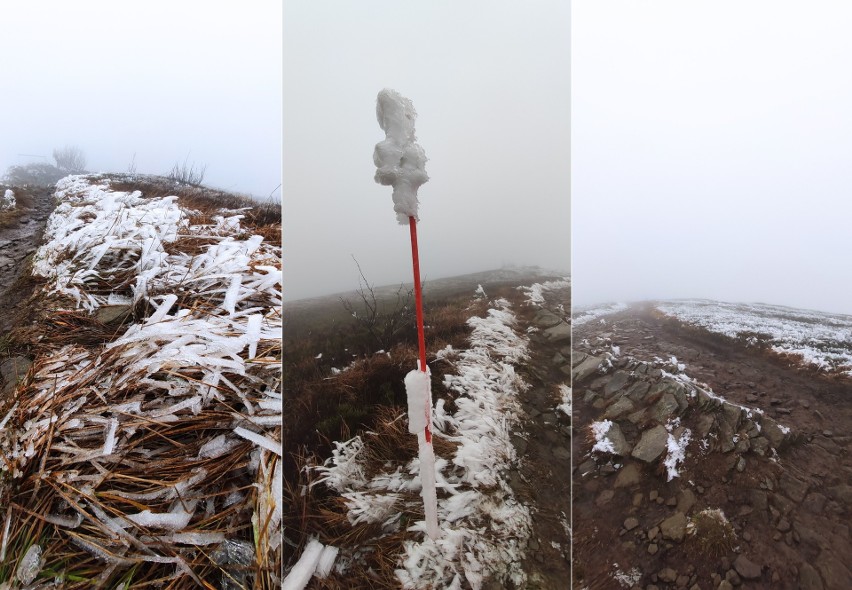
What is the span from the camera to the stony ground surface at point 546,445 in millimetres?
1195

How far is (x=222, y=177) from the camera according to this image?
1362 mm

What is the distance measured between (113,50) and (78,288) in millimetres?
759

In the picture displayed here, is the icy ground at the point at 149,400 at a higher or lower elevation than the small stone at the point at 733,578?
higher

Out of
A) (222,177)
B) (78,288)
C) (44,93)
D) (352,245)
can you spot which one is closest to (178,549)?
(78,288)

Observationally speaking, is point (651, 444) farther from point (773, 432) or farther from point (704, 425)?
point (773, 432)

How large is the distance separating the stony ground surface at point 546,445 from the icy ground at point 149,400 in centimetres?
75

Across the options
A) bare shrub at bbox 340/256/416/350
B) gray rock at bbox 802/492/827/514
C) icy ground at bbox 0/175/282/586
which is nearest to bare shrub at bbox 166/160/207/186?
icy ground at bbox 0/175/282/586

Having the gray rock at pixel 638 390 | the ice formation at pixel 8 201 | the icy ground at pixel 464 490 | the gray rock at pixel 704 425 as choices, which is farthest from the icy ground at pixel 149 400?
the gray rock at pixel 704 425

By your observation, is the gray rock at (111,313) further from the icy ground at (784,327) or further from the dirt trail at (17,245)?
the icy ground at (784,327)

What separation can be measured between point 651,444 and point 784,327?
1.66 ft

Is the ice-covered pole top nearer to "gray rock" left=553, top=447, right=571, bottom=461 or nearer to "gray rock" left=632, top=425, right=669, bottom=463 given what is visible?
"gray rock" left=553, top=447, right=571, bottom=461

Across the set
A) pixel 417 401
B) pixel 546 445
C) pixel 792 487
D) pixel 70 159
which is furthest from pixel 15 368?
pixel 792 487

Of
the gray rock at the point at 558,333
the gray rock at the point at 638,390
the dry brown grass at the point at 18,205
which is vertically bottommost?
the gray rock at the point at 638,390

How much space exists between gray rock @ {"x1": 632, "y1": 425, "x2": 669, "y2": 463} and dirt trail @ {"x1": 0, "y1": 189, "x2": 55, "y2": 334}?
1.90m
